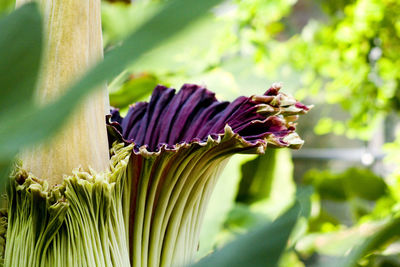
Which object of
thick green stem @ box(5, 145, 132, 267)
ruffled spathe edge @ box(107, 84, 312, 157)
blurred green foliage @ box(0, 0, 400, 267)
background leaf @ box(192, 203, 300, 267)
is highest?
blurred green foliage @ box(0, 0, 400, 267)

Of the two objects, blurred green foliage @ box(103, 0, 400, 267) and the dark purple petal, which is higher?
blurred green foliage @ box(103, 0, 400, 267)

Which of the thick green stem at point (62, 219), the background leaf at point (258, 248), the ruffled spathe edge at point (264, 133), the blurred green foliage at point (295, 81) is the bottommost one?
the background leaf at point (258, 248)

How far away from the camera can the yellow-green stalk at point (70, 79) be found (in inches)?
9.4

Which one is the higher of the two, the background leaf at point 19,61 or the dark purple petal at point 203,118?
the dark purple petal at point 203,118

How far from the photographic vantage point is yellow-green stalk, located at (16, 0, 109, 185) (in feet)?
0.79

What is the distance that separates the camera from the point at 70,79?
0.77 feet

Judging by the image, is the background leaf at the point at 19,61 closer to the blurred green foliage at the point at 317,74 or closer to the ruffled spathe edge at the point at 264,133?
the ruffled spathe edge at the point at 264,133

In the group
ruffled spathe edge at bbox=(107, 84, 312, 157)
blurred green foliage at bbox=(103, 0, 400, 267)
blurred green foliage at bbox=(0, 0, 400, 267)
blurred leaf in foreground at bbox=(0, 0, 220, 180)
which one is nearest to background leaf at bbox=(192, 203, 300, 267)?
blurred leaf in foreground at bbox=(0, 0, 220, 180)

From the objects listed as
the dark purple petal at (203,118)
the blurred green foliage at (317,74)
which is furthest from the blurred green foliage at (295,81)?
the dark purple petal at (203,118)

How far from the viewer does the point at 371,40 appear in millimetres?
1213

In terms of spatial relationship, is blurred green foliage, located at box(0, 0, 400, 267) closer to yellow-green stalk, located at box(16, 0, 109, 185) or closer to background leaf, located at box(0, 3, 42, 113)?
yellow-green stalk, located at box(16, 0, 109, 185)

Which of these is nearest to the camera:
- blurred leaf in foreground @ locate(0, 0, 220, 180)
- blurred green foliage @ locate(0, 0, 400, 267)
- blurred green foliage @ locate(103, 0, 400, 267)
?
blurred leaf in foreground @ locate(0, 0, 220, 180)

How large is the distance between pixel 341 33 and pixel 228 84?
2.03ft

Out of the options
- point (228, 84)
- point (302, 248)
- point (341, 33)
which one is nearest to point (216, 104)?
point (228, 84)
